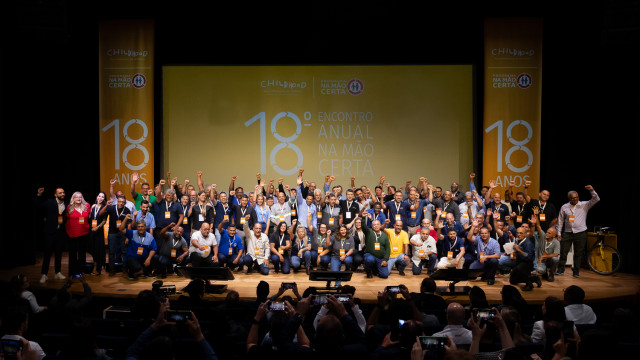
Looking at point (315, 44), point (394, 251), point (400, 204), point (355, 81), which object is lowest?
point (394, 251)

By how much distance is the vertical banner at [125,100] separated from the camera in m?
11.1

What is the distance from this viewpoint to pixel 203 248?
9.04 m

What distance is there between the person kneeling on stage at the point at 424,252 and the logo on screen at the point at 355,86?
3804 millimetres

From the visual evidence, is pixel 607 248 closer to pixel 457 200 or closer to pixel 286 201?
pixel 457 200

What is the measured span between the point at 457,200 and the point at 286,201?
3.22m

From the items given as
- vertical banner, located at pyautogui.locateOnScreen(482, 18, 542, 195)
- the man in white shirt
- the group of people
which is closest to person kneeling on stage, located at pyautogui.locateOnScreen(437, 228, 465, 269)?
the group of people

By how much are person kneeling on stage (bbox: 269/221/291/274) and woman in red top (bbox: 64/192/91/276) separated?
302 cm

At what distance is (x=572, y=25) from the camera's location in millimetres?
10742

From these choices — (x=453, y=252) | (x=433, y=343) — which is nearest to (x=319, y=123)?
(x=453, y=252)

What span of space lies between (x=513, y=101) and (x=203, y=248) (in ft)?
22.1

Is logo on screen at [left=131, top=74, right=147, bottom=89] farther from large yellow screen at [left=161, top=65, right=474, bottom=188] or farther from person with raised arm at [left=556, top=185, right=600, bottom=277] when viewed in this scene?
person with raised arm at [left=556, top=185, right=600, bottom=277]

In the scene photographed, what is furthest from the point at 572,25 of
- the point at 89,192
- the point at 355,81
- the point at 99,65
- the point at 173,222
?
the point at 89,192

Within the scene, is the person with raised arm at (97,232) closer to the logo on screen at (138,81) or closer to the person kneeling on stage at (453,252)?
the logo on screen at (138,81)

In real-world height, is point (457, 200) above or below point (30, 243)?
above
